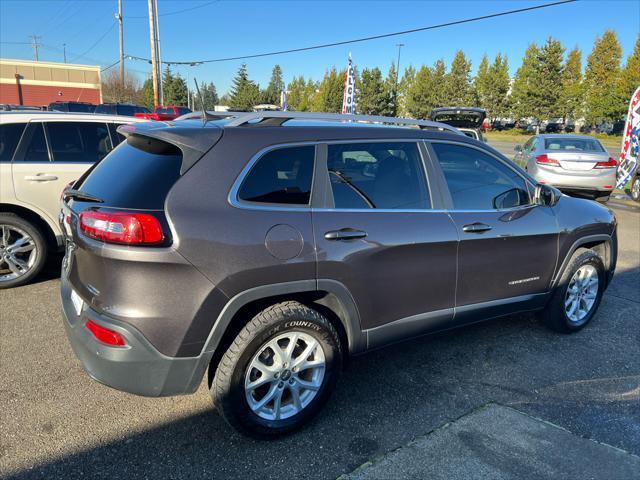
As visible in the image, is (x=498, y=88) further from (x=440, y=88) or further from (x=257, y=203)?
(x=257, y=203)

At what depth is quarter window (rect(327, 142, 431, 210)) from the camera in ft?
9.50

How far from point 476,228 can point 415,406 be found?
4.24 feet

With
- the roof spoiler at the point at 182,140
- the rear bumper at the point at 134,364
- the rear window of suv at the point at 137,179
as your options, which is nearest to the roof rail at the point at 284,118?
the roof spoiler at the point at 182,140

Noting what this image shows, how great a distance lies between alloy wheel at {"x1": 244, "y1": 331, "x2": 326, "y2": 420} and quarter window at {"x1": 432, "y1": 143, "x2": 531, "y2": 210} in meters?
1.48

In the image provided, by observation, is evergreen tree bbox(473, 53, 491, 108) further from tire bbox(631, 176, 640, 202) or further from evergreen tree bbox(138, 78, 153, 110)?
tire bbox(631, 176, 640, 202)

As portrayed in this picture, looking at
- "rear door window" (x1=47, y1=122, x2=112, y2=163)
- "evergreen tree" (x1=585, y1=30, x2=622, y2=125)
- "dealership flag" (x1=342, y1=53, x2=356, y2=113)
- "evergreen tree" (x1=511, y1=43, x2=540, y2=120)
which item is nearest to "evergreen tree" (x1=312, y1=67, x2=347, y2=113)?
"evergreen tree" (x1=511, y1=43, x2=540, y2=120)

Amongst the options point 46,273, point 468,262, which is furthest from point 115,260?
→ point 46,273

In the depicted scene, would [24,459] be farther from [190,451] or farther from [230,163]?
[230,163]

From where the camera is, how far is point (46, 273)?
215 inches

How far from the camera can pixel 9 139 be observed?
16.1ft

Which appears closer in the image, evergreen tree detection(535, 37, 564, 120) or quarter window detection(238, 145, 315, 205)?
quarter window detection(238, 145, 315, 205)

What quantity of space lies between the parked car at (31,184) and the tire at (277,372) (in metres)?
3.16

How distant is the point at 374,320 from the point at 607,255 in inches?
112

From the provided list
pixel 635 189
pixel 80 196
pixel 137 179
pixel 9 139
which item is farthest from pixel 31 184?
pixel 635 189
